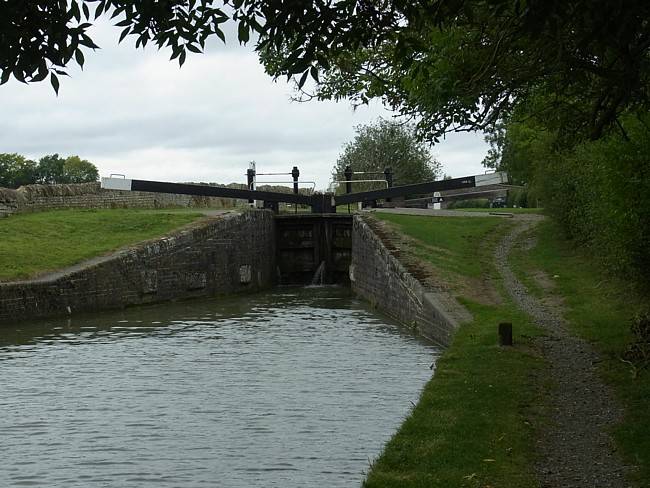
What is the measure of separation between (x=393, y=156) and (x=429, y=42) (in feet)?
155

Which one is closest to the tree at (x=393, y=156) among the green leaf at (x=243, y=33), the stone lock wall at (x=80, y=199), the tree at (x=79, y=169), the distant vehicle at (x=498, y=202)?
the distant vehicle at (x=498, y=202)

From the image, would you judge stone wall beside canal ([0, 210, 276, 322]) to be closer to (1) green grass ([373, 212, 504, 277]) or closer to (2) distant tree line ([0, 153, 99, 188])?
(1) green grass ([373, 212, 504, 277])

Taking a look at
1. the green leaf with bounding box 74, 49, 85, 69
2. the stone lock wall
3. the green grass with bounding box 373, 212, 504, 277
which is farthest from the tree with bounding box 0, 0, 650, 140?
the stone lock wall

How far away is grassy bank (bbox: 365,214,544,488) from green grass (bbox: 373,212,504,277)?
507 cm

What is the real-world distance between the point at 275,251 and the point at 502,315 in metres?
15.1

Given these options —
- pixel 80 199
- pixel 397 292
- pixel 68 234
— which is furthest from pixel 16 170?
pixel 397 292

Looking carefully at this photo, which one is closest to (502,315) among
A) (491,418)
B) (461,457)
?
(491,418)

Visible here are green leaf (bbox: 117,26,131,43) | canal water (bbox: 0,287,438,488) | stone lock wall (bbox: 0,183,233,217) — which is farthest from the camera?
stone lock wall (bbox: 0,183,233,217)

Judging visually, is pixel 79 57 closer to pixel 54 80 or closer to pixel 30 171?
pixel 54 80

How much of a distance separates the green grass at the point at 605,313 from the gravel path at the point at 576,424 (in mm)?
142

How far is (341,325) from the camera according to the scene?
59.4 feet

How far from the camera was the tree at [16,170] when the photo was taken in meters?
73.9

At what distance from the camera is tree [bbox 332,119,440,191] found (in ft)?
190

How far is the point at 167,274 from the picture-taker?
23.0 meters
